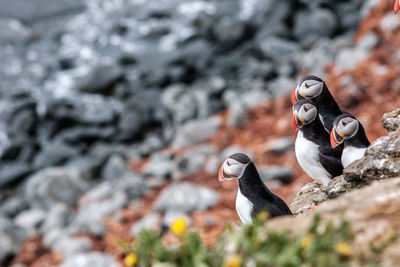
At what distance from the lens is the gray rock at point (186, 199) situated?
10.9 meters

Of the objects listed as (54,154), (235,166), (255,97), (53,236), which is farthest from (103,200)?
(235,166)

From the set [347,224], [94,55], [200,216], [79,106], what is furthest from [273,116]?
[347,224]

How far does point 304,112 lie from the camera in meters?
3.85

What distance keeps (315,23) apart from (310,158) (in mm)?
15658

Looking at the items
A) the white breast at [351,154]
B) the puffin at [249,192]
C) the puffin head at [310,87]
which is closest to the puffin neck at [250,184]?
the puffin at [249,192]

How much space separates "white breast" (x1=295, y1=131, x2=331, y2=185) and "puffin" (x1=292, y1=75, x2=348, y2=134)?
0.23m

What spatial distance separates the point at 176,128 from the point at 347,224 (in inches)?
545

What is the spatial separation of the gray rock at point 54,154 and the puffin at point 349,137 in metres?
14.0

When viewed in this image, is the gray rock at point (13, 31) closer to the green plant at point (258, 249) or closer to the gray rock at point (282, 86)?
the gray rock at point (282, 86)

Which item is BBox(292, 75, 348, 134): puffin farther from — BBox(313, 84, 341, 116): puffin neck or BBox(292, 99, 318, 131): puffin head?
BBox(292, 99, 318, 131): puffin head

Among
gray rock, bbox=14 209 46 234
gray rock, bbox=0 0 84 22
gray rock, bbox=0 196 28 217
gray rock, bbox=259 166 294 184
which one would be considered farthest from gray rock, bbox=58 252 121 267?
gray rock, bbox=0 0 84 22

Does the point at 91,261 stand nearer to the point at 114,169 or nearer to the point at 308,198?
the point at 114,169

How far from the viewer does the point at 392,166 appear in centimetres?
330

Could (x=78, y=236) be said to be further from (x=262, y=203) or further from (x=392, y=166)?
(x=392, y=166)
